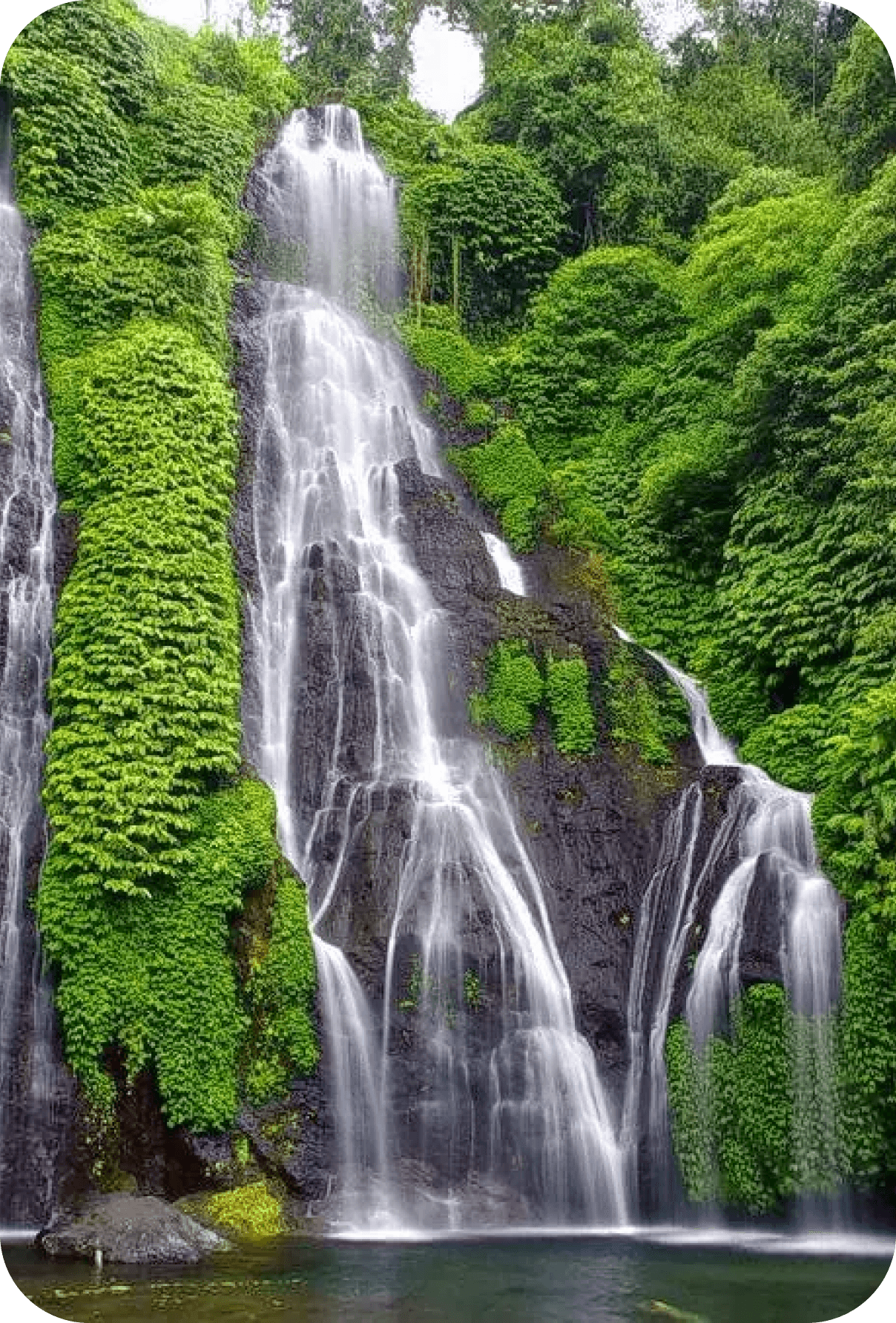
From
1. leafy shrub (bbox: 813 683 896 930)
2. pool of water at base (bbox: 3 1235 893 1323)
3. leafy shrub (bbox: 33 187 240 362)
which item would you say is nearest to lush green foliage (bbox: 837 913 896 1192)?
leafy shrub (bbox: 813 683 896 930)

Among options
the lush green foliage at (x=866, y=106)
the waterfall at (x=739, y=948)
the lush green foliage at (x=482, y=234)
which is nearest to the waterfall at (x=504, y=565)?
the waterfall at (x=739, y=948)

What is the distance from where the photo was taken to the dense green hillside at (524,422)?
11422 millimetres

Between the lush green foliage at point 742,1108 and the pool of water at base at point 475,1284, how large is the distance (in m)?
0.95

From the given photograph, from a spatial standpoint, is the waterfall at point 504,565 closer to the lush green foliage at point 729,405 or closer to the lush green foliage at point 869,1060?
the lush green foliage at point 729,405

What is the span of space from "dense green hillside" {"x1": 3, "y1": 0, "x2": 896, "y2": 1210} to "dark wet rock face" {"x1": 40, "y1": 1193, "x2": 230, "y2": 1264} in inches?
54.8

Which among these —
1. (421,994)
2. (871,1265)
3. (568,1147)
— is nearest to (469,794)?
(421,994)

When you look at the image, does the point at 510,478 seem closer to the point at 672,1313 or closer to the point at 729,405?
the point at 729,405

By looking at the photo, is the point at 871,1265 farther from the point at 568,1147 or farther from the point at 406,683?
the point at 406,683

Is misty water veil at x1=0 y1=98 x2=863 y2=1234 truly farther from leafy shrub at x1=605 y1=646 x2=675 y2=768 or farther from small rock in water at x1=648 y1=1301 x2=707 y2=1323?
small rock in water at x1=648 y1=1301 x2=707 y2=1323

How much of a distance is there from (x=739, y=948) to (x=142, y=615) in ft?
24.8

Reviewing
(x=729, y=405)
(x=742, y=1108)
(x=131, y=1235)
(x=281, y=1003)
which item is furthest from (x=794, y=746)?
(x=131, y=1235)

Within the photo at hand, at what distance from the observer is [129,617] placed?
13344 millimetres

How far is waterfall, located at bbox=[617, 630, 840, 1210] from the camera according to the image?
10.9 m

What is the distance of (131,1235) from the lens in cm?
895
